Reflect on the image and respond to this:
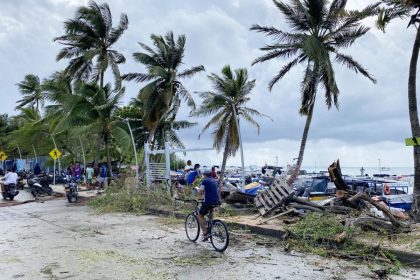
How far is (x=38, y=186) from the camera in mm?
24391

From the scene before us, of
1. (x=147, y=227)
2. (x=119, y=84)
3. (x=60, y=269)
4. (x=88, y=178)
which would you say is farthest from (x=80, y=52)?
(x=60, y=269)

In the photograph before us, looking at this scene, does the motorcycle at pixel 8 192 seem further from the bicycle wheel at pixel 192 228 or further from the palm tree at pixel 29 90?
the palm tree at pixel 29 90

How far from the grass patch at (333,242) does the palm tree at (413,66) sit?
2.19 meters

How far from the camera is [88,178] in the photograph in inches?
1228

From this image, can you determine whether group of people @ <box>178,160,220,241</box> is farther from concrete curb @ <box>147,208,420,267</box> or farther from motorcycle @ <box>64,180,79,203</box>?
motorcycle @ <box>64,180,79,203</box>

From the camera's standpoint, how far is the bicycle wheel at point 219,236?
8992 mm

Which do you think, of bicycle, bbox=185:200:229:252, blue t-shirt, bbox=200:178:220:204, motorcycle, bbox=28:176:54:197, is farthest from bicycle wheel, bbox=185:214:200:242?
motorcycle, bbox=28:176:54:197

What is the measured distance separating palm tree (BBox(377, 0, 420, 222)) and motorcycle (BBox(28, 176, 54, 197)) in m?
20.2

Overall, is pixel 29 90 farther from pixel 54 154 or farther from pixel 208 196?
pixel 208 196

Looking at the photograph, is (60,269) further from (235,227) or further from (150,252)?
(235,227)

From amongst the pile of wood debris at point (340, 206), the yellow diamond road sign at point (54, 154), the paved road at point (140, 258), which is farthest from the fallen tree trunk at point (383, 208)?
the yellow diamond road sign at point (54, 154)

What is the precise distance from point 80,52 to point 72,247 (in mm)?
24454

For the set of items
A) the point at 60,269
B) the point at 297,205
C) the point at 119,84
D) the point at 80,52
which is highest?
the point at 80,52

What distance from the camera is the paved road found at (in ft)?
23.8
